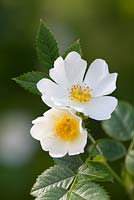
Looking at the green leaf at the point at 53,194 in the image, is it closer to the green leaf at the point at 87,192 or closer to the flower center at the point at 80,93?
the green leaf at the point at 87,192

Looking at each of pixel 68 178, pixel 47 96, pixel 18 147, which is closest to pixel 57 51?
pixel 47 96

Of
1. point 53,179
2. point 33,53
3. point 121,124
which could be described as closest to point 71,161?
point 53,179

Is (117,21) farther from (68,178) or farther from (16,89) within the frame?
(68,178)

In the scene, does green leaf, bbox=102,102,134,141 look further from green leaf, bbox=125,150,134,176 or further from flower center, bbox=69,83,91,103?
flower center, bbox=69,83,91,103

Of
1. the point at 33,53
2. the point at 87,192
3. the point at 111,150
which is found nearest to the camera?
the point at 87,192

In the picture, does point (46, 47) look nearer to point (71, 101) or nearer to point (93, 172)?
point (71, 101)

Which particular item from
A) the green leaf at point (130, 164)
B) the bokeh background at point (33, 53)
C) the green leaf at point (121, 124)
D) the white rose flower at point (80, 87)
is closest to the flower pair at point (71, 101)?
the white rose flower at point (80, 87)

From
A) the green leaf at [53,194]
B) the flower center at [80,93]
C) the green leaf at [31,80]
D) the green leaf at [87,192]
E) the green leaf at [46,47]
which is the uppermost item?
the green leaf at [46,47]
